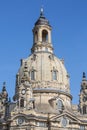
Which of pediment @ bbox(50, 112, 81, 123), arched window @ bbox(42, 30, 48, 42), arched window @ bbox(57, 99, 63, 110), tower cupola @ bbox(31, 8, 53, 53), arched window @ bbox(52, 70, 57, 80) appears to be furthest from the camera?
arched window @ bbox(42, 30, 48, 42)

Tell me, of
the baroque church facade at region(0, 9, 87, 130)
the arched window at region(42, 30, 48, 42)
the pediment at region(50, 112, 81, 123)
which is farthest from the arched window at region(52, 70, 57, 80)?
the arched window at region(42, 30, 48, 42)

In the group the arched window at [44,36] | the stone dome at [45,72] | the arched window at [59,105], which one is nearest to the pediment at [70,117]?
the arched window at [59,105]

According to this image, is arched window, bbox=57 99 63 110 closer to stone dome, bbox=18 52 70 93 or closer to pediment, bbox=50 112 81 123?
stone dome, bbox=18 52 70 93

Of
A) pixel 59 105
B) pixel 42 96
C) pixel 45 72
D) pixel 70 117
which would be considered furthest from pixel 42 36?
pixel 70 117

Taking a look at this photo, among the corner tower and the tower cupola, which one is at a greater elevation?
the tower cupola

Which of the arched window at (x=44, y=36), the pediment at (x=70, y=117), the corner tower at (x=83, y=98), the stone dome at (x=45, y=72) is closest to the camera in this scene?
the pediment at (x=70, y=117)

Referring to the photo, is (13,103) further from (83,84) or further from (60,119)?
(83,84)

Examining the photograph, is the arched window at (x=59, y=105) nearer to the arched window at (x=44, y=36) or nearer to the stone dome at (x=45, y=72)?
the stone dome at (x=45, y=72)

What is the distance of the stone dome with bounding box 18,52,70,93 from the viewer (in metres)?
87.8

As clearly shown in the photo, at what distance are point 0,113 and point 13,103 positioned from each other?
4.55 meters

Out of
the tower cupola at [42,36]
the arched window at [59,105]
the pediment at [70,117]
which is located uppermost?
the tower cupola at [42,36]

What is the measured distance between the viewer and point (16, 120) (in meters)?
78.0

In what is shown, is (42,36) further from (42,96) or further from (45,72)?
(42,96)

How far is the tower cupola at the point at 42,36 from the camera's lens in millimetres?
94875
